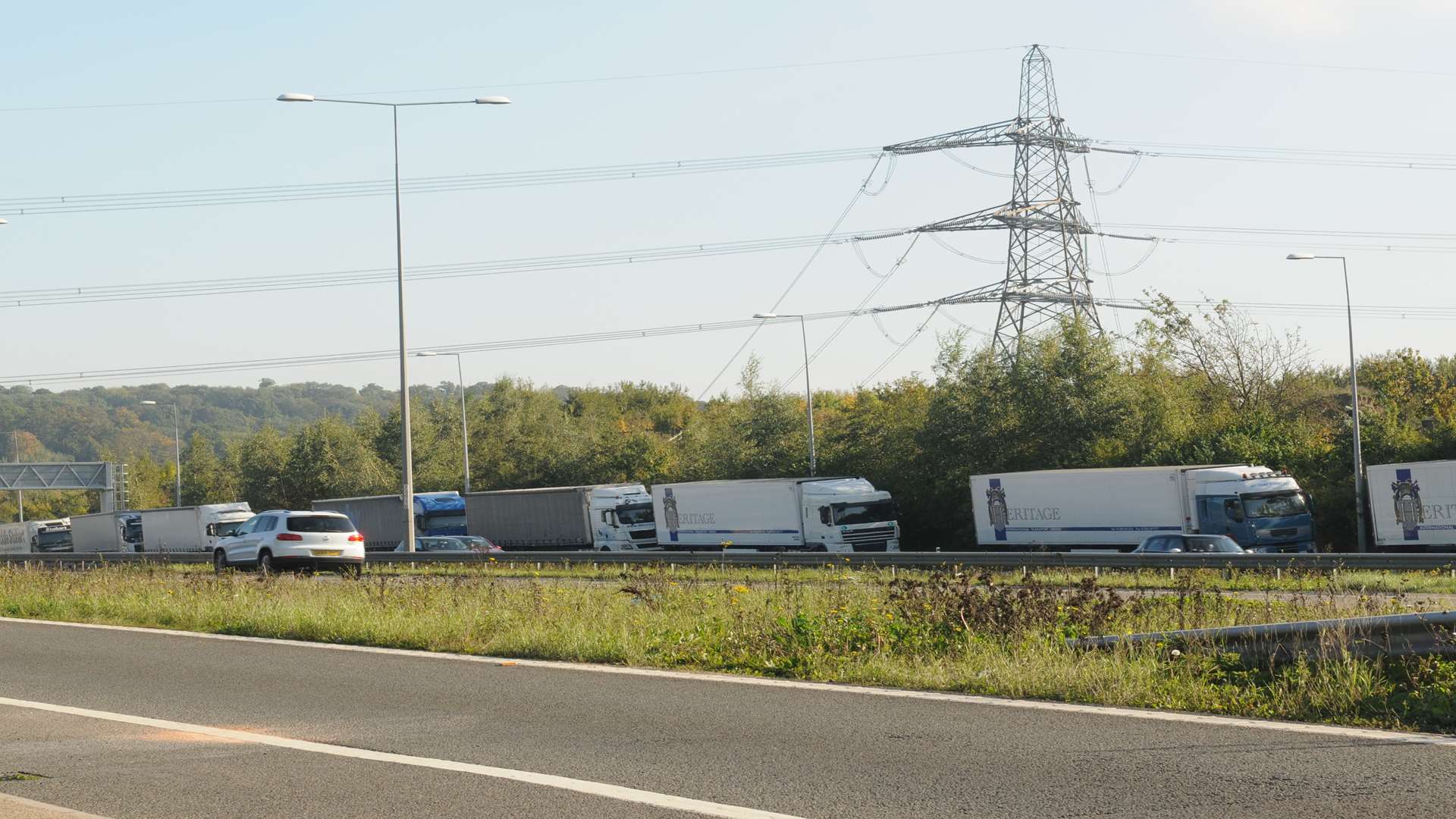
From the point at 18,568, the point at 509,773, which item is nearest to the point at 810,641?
the point at 509,773

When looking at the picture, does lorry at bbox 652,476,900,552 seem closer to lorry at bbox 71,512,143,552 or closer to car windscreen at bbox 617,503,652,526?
car windscreen at bbox 617,503,652,526

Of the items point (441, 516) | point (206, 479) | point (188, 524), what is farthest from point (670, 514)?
point (206, 479)

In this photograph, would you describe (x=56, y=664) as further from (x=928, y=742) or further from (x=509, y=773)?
(x=928, y=742)

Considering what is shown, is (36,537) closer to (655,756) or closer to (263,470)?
(263,470)

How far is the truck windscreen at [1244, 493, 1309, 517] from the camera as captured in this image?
36656 mm

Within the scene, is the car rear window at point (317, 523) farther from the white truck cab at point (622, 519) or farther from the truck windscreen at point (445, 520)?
the truck windscreen at point (445, 520)

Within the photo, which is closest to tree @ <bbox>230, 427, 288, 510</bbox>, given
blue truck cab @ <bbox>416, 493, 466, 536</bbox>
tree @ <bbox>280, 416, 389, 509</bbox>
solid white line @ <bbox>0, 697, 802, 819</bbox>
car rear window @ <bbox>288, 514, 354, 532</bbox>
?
tree @ <bbox>280, 416, 389, 509</bbox>

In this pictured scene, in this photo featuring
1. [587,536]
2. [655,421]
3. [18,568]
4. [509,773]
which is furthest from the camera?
[655,421]

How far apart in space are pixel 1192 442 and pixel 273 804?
43.8 metres

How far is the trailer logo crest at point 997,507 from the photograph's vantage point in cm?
4225

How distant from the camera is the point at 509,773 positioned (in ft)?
25.0

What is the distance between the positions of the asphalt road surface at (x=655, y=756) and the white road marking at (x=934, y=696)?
0.05m

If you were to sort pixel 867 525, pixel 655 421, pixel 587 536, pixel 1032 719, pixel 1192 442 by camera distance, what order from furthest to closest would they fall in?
pixel 655 421, pixel 587 536, pixel 1192 442, pixel 867 525, pixel 1032 719

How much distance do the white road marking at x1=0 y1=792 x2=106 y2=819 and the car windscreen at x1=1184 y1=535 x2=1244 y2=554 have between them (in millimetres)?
25572
